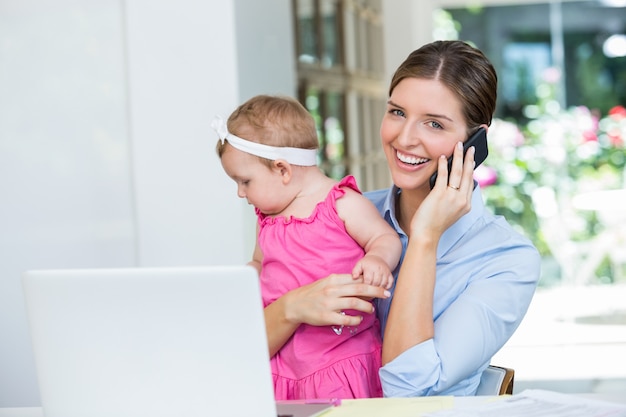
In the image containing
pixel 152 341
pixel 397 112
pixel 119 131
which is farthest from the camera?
pixel 119 131

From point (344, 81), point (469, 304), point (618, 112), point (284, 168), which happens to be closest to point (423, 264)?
point (469, 304)

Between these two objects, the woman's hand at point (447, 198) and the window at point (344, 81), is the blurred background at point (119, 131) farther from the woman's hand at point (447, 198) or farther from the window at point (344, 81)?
the woman's hand at point (447, 198)

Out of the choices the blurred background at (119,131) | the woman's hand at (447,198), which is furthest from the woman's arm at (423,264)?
the blurred background at (119,131)

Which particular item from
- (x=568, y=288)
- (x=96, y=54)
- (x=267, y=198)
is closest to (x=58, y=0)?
(x=96, y=54)

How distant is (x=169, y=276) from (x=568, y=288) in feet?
20.6

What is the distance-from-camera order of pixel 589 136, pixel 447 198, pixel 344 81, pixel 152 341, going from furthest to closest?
pixel 589 136, pixel 344 81, pixel 447 198, pixel 152 341

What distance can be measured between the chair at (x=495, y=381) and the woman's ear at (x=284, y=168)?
1.87ft

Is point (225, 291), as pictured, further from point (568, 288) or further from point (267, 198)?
point (568, 288)

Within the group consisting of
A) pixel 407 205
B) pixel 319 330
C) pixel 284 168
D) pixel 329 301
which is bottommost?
pixel 319 330

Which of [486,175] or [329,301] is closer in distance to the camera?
[329,301]

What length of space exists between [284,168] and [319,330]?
1.13 feet

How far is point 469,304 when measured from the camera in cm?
179

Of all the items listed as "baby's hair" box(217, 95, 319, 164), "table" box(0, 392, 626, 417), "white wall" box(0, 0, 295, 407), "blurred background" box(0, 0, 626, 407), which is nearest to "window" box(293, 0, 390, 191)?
"blurred background" box(0, 0, 626, 407)

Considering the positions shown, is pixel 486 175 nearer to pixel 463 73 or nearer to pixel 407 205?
pixel 407 205
